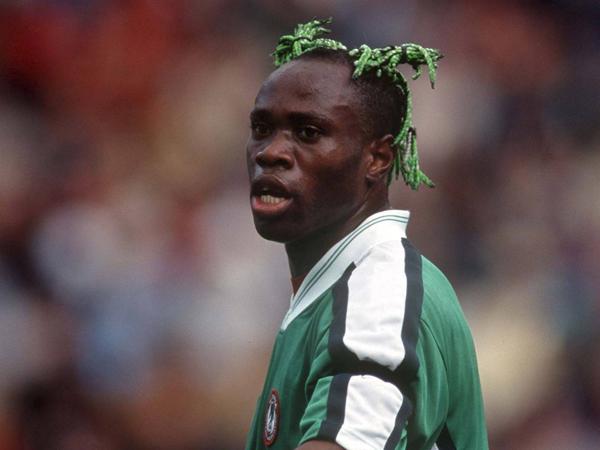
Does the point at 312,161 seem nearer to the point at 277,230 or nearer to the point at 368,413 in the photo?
the point at 277,230

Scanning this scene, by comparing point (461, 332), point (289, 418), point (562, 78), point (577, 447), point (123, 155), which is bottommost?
point (577, 447)

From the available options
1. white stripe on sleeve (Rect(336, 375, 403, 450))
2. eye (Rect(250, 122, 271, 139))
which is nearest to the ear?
eye (Rect(250, 122, 271, 139))

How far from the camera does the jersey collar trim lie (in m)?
2.72

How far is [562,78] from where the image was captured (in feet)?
20.4

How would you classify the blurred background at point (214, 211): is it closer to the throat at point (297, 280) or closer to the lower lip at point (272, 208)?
the throat at point (297, 280)

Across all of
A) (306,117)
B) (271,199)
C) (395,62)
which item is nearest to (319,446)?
(271,199)

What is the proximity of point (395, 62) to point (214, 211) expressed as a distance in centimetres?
280

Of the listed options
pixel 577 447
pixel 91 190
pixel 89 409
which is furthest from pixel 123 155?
pixel 577 447

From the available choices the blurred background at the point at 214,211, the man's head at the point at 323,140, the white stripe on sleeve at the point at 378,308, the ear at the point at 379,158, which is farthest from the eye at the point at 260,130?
the blurred background at the point at 214,211

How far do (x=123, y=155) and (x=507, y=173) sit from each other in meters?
1.78

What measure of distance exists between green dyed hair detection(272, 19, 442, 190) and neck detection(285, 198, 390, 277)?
15 cm

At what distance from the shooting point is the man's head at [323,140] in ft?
9.04

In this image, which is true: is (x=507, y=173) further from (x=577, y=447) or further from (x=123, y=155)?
(x=123, y=155)

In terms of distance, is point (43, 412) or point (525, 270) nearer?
point (43, 412)
